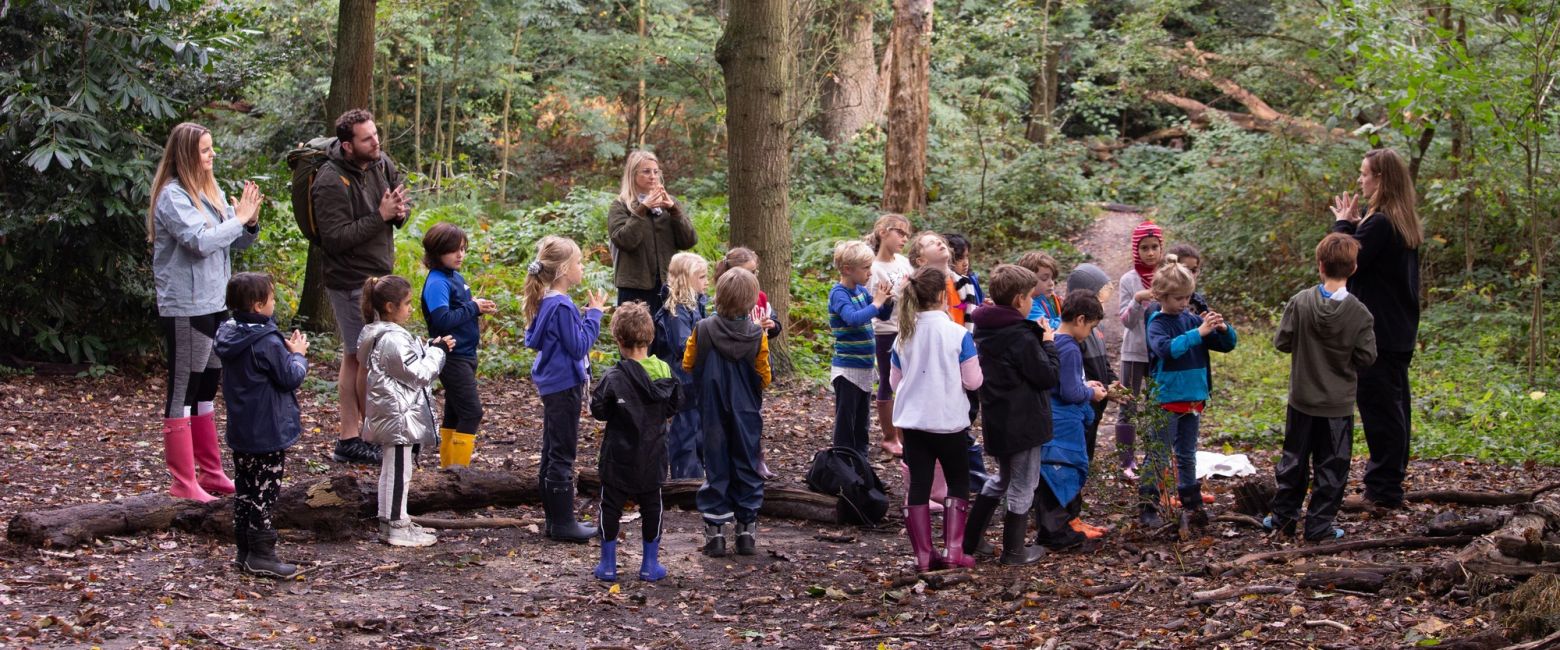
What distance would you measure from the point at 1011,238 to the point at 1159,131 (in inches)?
300

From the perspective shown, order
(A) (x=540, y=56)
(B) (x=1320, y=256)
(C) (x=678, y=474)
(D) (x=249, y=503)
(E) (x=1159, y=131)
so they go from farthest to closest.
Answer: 1. (E) (x=1159, y=131)
2. (A) (x=540, y=56)
3. (C) (x=678, y=474)
4. (B) (x=1320, y=256)
5. (D) (x=249, y=503)

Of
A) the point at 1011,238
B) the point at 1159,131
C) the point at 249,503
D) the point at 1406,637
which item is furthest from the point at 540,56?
the point at 1406,637

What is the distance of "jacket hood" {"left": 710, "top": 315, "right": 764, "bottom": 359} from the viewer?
20.8ft

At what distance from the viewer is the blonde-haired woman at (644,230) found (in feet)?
25.1

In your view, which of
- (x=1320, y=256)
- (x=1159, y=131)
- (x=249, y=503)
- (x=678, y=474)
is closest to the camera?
(x=249, y=503)

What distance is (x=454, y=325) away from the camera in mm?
6988

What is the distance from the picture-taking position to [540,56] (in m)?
22.0

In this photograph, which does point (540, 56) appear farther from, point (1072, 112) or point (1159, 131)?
point (1159, 131)

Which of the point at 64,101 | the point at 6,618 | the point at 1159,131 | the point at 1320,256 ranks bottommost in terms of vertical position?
the point at 6,618

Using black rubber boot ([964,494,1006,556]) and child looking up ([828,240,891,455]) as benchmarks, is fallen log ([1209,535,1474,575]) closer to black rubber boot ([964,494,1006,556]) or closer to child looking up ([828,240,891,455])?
black rubber boot ([964,494,1006,556])

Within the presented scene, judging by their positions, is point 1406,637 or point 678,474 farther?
point 678,474

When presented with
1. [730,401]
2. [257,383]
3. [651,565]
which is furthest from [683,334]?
[257,383]

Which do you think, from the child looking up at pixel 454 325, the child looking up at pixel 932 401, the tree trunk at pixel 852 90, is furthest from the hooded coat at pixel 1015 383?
the tree trunk at pixel 852 90

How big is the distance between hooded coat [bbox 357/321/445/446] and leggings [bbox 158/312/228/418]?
38.7 inches
